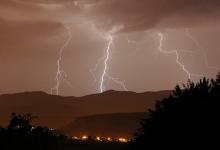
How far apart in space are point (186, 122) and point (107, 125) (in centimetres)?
11525

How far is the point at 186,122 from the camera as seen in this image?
24.8 m

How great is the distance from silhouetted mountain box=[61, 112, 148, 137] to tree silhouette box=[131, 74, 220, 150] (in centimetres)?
9921

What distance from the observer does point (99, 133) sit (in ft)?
438

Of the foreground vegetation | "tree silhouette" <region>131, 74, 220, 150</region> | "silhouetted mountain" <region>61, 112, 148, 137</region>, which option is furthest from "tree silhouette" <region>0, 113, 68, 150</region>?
"silhouetted mountain" <region>61, 112, 148, 137</region>

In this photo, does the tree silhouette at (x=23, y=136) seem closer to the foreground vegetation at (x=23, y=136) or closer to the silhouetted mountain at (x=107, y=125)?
the foreground vegetation at (x=23, y=136)

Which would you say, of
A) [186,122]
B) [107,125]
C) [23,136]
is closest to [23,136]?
[23,136]

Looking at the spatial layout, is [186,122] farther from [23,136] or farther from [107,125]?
[107,125]

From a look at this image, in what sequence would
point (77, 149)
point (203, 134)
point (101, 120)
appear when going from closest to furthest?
point (203, 134)
point (77, 149)
point (101, 120)

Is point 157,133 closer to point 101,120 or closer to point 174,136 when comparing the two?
point 174,136

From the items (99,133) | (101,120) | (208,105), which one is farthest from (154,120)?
(101,120)

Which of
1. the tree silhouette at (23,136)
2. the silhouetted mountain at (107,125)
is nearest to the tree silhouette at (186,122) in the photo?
the tree silhouette at (23,136)

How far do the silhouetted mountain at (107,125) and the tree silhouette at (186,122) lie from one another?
99.2 metres

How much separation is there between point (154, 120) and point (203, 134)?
3477mm

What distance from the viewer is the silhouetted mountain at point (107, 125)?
5217 inches
